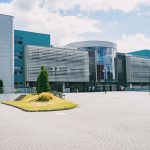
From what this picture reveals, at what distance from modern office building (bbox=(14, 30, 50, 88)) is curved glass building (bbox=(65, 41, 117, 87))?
17.6 m

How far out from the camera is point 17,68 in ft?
242

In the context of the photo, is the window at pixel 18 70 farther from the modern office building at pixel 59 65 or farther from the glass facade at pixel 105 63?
the glass facade at pixel 105 63

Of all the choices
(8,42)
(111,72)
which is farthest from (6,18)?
(111,72)

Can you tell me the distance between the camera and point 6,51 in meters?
62.6

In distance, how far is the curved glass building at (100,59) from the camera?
90.8m

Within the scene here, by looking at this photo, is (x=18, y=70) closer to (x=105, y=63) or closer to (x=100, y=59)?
(x=100, y=59)

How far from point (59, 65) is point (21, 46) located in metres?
12.1

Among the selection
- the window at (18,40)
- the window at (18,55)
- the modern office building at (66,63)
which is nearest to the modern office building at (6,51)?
the modern office building at (66,63)

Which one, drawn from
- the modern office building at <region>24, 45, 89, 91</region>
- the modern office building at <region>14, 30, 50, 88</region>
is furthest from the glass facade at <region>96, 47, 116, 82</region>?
the modern office building at <region>14, 30, 50, 88</region>

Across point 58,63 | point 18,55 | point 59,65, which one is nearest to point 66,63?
point 59,65

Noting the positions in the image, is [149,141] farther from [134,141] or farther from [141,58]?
[141,58]

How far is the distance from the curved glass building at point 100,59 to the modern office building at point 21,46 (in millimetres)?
17590

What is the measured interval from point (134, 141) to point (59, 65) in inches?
2832

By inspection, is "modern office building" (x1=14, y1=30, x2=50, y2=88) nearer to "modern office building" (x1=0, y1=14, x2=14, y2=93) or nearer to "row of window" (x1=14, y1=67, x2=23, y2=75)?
"row of window" (x1=14, y1=67, x2=23, y2=75)
